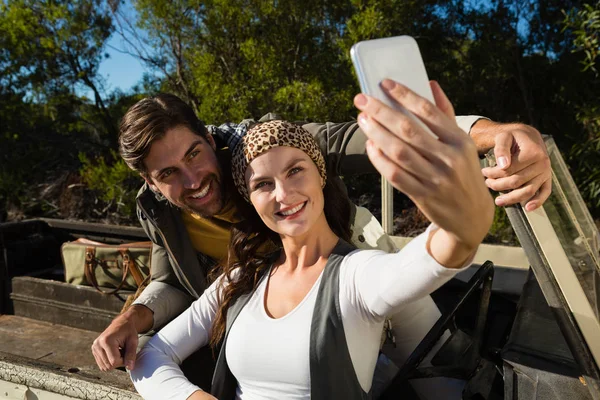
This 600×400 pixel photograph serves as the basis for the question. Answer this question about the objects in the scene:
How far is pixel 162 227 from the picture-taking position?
2.27m

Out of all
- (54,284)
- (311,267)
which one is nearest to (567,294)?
(311,267)

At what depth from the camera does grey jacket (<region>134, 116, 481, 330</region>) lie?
7.09 feet

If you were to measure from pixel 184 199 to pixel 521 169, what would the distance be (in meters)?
1.26

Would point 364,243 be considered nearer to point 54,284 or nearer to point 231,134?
point 231,134

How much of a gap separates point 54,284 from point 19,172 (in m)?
5.50

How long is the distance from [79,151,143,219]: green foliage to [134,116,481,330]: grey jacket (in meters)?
4.34

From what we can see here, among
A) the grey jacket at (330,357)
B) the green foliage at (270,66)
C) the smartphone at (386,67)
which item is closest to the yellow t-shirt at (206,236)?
the grey jacket at (330,357)

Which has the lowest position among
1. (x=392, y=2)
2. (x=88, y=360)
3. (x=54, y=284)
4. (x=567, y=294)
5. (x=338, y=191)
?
(x=88, y=360)

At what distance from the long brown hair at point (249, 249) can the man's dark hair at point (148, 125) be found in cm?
44

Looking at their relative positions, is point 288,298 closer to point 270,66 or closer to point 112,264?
point 112,264

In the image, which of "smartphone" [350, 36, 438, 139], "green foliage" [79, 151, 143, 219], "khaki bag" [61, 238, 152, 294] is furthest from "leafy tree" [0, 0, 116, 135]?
"smartphone" [350, 36, 438, 139]

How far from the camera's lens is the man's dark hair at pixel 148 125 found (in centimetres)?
201

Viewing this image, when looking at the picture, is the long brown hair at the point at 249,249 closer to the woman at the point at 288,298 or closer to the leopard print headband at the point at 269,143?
the woman at the point at 288,298

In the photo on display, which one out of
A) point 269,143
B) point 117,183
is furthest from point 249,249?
point 117,183
